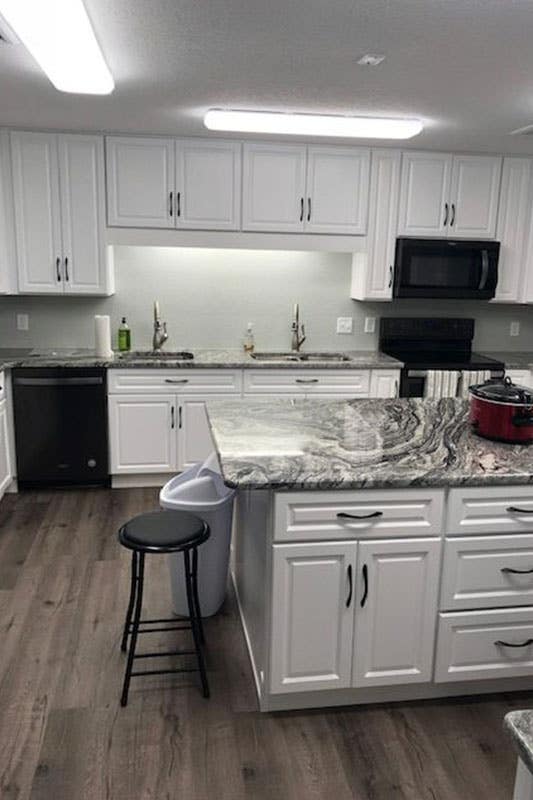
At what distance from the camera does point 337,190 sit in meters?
4.50

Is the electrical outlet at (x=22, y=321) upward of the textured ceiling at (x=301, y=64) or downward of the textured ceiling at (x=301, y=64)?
downward

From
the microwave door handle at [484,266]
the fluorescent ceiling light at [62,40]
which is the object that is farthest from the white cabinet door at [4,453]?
the microwave door handle at [484,266]

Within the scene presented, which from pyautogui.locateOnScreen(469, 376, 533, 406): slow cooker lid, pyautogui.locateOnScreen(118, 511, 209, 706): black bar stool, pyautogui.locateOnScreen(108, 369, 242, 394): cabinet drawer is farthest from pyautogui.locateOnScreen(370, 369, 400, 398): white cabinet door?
pyautogui.locateOnScreen(118, 511, 209, 706): black bar stool

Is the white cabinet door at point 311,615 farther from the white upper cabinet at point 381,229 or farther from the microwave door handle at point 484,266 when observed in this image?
the microwave door handle at point 484,266

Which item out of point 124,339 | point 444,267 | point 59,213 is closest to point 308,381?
point 444,267

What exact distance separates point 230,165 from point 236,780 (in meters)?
3.65

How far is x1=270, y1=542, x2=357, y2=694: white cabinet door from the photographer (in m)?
2.17

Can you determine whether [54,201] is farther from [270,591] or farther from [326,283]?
[270,591]

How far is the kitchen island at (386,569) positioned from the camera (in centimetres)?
216

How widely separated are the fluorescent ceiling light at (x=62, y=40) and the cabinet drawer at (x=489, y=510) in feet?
6.58

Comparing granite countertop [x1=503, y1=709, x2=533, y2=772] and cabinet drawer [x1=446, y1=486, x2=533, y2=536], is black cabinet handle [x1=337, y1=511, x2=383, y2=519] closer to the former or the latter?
cabinet drawer [x1=446, y1=486, x2=533, y2=536]

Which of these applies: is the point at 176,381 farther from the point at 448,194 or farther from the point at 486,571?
the point at 486,571

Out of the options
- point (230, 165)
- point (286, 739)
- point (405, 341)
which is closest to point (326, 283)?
point (405, 341)

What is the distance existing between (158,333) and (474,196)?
252cm
